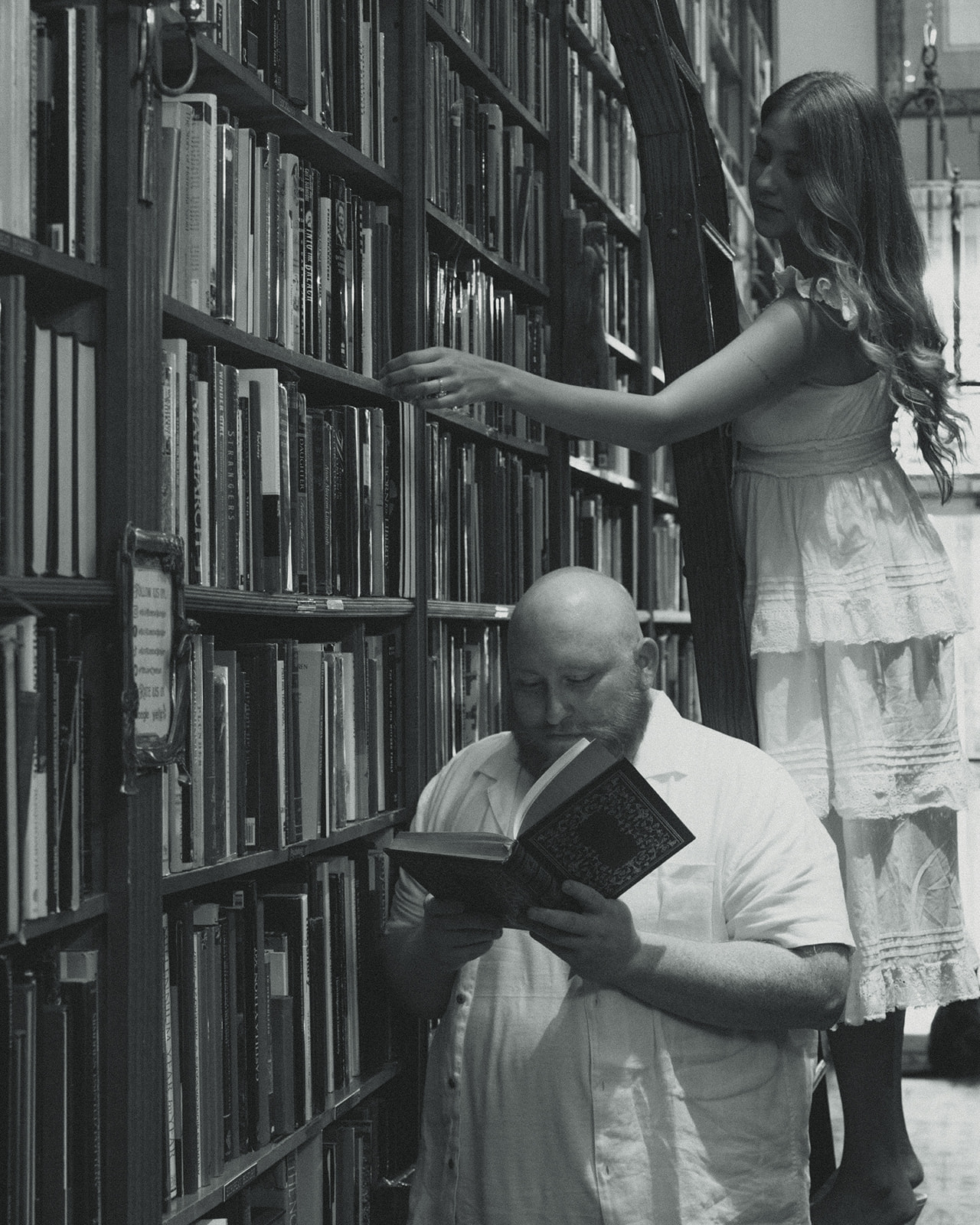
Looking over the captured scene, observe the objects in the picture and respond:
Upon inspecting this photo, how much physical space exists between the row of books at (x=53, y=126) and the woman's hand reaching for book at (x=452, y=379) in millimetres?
625

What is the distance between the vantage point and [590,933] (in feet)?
5.23

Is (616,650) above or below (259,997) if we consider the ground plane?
above

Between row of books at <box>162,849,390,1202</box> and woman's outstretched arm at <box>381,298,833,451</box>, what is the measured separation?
0.64 metres

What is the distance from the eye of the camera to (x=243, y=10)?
1.75m

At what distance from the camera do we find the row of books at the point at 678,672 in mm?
3947

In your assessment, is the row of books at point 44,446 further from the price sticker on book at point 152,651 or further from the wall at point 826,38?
the wall at point 826,38

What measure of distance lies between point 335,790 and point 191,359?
62 centimetres

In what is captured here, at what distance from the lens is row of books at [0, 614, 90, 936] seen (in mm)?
1257

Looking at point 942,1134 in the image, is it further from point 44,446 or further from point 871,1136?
point 44,446

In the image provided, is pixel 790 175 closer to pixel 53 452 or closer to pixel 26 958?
pixel 53 452

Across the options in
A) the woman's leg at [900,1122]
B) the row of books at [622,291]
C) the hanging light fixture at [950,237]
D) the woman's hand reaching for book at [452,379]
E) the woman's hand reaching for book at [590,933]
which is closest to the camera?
the woman's hand reaching for book at [590,933]

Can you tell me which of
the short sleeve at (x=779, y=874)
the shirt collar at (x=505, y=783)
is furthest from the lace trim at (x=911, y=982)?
the shirt collar at (x=505, y=783)

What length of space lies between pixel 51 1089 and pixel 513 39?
2160 millimetres

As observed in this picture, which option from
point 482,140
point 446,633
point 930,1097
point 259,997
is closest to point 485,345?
point 482,140
